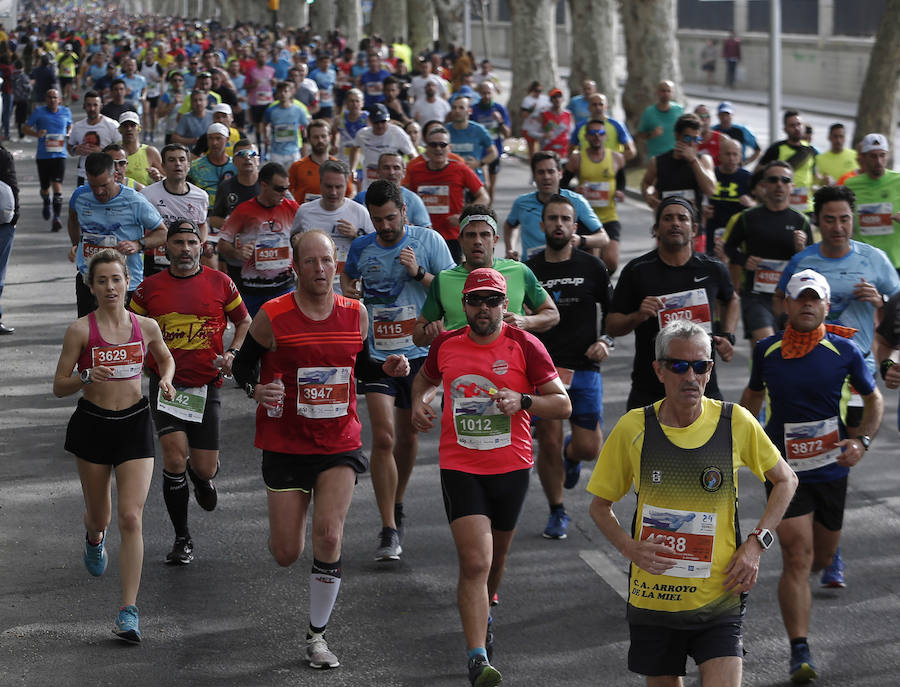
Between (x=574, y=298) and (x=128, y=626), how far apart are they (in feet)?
10.3

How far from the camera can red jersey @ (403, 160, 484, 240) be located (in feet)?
43.5

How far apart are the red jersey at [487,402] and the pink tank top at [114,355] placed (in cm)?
158

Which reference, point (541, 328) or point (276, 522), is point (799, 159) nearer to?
point (541, 328)

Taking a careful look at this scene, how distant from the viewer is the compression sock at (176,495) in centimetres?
819

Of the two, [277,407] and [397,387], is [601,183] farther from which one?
[277,407]

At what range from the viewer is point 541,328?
8.13m

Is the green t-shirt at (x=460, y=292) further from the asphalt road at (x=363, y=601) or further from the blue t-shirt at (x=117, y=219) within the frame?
the blue t-shirt at (x=117, y=219)

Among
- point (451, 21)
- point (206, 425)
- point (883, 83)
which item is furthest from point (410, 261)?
point (451, 21)

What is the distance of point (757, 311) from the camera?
35.0 feet

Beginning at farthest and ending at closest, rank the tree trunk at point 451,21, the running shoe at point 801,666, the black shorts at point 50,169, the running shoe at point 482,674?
the tree trunk at point 451,21
the black shorts at point 50,169
the running shoe at point 801,666
the running shoe at point 482,674

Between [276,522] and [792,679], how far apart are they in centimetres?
224

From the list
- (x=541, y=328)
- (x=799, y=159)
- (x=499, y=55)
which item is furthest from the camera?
(x=499, y=55)

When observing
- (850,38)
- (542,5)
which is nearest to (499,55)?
(850,38)

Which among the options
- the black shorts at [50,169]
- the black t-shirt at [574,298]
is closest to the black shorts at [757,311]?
the black t-shirt at [574,298]
